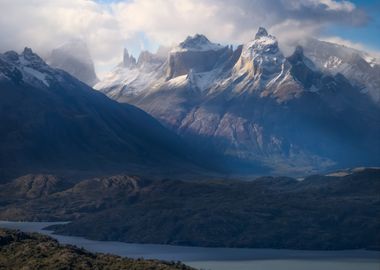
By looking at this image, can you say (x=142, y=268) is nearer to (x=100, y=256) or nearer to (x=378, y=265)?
(x=100, y=256)

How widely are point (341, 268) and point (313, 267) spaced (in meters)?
5.72

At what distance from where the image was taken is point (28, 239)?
140 m

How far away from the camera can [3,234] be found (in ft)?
452

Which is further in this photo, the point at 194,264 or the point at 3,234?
the point at 194,264

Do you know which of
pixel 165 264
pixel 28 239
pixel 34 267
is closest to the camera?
pixel 34 267

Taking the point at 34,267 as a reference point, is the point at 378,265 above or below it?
above

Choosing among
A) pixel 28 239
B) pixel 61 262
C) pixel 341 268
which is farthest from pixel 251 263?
pixel 61 262

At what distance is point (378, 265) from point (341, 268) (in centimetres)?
1176

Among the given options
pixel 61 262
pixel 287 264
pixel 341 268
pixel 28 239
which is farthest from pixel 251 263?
pixel 61 262

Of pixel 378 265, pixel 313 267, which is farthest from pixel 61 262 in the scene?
pixel 378 265

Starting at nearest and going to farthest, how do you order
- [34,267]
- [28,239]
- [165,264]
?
[34,267] → [165,264] → [28,239]

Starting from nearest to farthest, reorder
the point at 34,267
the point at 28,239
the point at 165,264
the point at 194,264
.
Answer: the point at 34,267, the point at 165,264, the point at 28,239, the point at 194,264

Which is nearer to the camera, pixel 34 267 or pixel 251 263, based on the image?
pixel 34 267

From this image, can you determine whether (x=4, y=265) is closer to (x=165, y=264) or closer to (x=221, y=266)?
(x=165, y=264)
